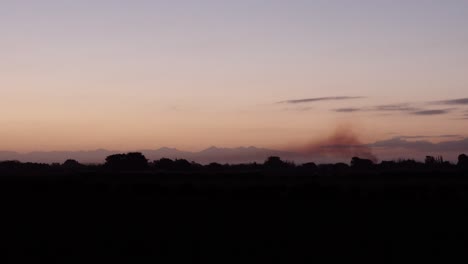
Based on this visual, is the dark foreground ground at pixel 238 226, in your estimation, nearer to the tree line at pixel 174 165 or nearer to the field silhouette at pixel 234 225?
the field silhouette at pixel 234 225

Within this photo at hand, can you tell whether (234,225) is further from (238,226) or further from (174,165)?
(174,165)

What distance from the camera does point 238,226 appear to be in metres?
30.3

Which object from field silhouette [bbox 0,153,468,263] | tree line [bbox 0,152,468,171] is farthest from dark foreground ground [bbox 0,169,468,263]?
tree line [bbox 0,152,468,171]

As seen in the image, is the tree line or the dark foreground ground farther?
the tree line

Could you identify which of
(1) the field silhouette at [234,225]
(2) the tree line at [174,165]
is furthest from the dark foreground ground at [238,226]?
(2) the tree line at [174,165]

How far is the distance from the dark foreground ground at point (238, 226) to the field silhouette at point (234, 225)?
0.04 meters

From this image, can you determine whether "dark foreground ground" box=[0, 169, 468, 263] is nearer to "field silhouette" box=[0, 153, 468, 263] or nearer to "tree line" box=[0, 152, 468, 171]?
"field silhouette" box=[0, 153, 468, 263]

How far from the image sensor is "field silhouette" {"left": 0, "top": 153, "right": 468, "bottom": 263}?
24.0m

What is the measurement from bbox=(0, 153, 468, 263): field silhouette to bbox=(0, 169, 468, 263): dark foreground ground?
0.04 meters

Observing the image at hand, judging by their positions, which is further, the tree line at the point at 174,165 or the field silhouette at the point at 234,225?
the tree line at the point at 174,165

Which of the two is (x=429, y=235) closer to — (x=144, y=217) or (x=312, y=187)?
(x=144, y=217)

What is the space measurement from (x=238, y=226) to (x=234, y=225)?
1.13 feet

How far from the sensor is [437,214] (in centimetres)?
3450

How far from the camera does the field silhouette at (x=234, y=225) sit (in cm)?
2397
